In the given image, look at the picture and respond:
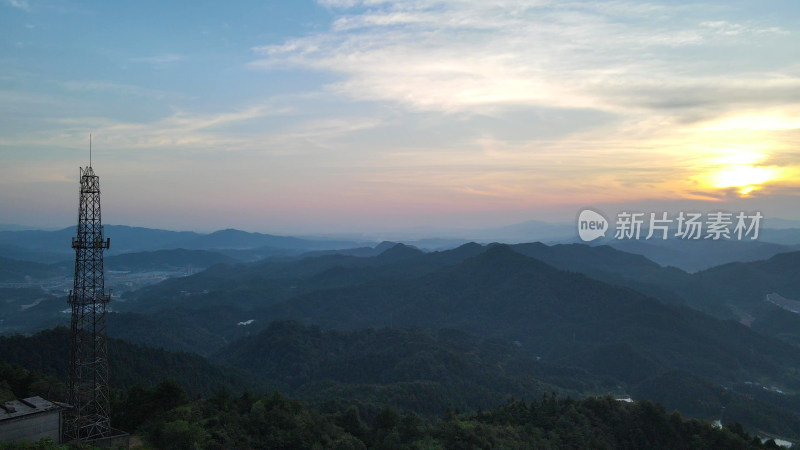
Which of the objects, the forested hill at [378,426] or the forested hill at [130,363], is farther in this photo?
the forested hill at [130,363]

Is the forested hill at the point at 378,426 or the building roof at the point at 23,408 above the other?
the building roof at the point at 23,408

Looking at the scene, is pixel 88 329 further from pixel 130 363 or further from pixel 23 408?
pixel 130 363

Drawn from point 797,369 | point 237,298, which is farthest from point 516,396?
point 237,298

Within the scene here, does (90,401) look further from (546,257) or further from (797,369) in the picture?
(546,257)

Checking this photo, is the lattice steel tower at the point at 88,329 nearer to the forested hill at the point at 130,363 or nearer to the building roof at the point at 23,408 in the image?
the building roof at the point at 23,408

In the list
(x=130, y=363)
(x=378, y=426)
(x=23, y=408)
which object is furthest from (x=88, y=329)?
(x=130, y=363)

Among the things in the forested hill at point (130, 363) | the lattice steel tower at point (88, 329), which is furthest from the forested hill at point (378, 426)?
the forested hill at point (130, 363)
